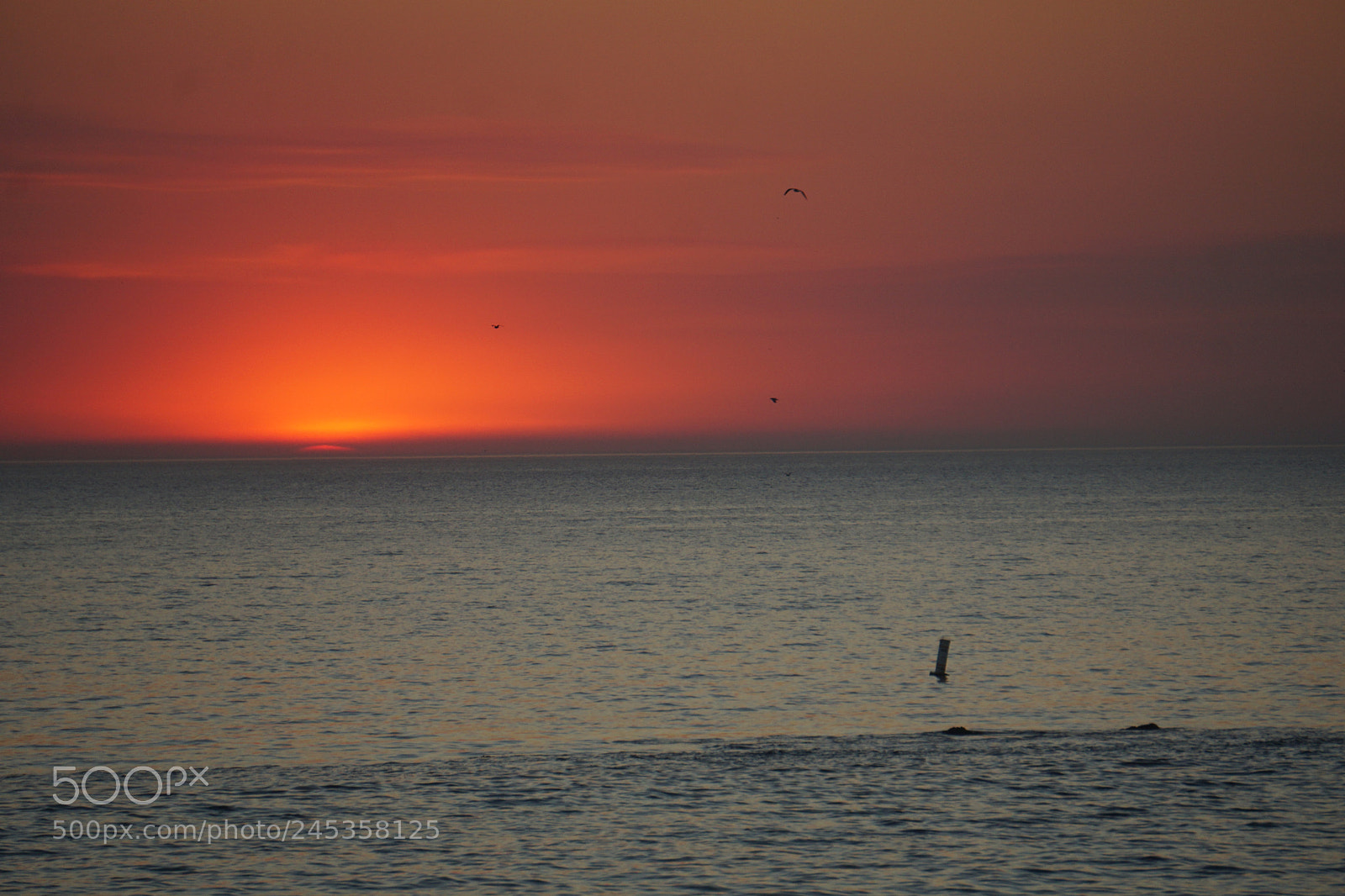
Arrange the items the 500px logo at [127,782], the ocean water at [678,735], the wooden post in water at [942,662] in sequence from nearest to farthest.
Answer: the ocean water at [678,735]
the 500px logo at [127,782]
the wooden post in water at [942,662]

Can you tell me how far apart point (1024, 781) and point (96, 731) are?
1011 inches

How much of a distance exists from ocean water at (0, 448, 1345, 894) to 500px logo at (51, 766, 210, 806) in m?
0.15

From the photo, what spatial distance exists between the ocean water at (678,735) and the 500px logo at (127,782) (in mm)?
155

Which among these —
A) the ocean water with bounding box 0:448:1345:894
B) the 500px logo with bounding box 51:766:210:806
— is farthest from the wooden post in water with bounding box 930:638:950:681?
the 500px logo with bounding box 51:766:210:806

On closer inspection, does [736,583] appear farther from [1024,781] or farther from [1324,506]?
[1324,506]

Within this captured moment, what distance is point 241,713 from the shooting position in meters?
37.8

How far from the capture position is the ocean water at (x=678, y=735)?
23.5m

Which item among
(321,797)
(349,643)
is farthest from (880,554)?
(321,797)

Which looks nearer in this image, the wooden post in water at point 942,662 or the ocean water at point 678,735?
the ocean water at point 678,735

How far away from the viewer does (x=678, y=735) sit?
34500 mm

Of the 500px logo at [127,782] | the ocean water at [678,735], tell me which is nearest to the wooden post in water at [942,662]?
the ocean water at [678,735]

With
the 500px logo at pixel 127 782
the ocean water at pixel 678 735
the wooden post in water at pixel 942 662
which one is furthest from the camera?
the wooden post in water at pixel 942 662

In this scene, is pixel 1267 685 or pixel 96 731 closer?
pixel 96 731

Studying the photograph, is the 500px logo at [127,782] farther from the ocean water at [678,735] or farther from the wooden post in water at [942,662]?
the wooden post in water at [942,662]
